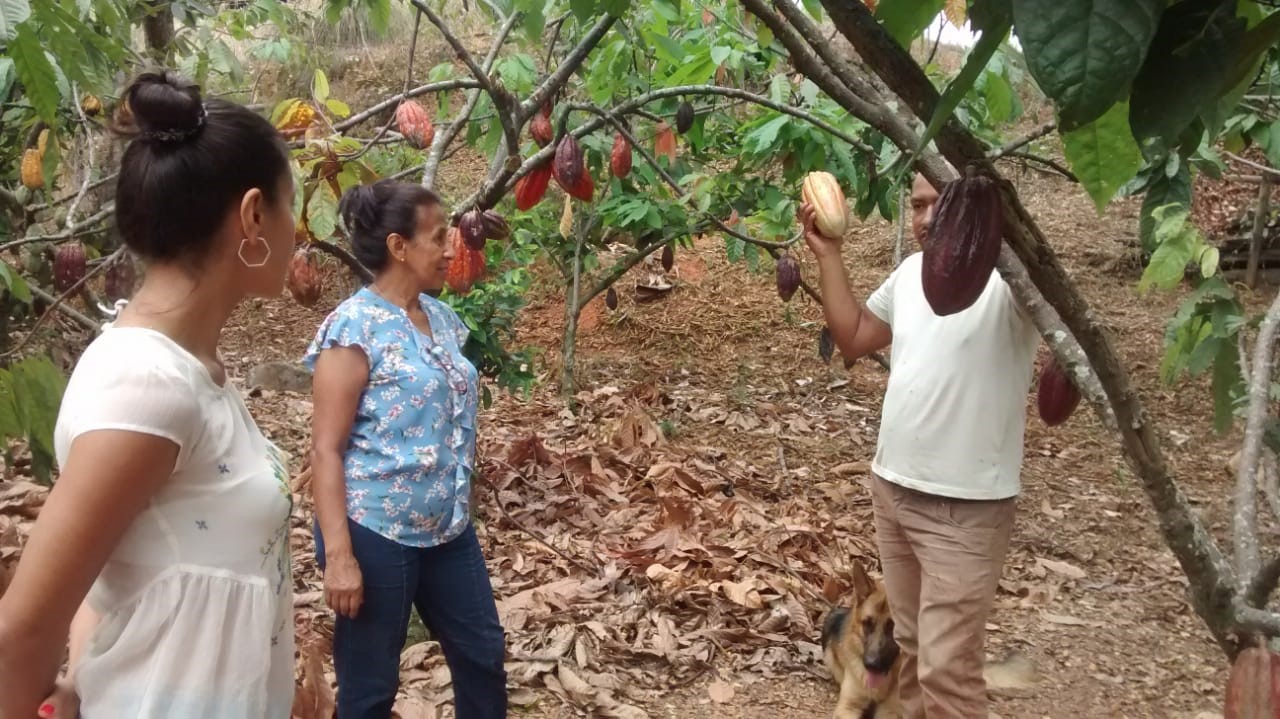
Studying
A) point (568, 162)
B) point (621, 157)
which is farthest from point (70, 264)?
point (621, 157)

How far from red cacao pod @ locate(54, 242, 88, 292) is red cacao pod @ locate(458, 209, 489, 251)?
Answer: 41.2 inches

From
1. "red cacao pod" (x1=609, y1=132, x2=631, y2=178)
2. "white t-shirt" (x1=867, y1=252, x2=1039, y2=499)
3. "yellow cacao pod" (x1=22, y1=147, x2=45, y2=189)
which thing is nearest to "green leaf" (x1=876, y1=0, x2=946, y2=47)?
"white t-shirt" (x1=867, y1=252, x2=1039, y2=499)

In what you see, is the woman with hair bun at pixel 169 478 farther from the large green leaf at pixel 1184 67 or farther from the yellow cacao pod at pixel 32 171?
the yellow cacao pod at pixel 32 171

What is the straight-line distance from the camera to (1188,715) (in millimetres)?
3135

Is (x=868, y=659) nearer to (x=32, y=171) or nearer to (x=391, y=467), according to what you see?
(x=391, y=467)

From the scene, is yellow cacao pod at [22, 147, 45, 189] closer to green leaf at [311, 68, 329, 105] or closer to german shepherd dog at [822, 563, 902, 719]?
green leaf at [311, 68, 329, 105]

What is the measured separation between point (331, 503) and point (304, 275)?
2.30ft

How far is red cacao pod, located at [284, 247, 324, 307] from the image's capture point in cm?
242

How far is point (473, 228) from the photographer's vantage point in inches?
98.3

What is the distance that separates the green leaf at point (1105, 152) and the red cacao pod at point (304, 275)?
1987 mm

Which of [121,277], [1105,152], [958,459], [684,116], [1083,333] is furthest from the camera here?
[684,116]

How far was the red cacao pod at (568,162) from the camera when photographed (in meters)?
2.54

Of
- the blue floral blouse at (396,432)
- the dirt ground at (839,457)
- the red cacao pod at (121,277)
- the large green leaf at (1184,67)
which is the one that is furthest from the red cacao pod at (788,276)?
the large green leaf at (1184,67)

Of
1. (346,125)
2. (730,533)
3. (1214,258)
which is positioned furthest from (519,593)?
(1214,258)
